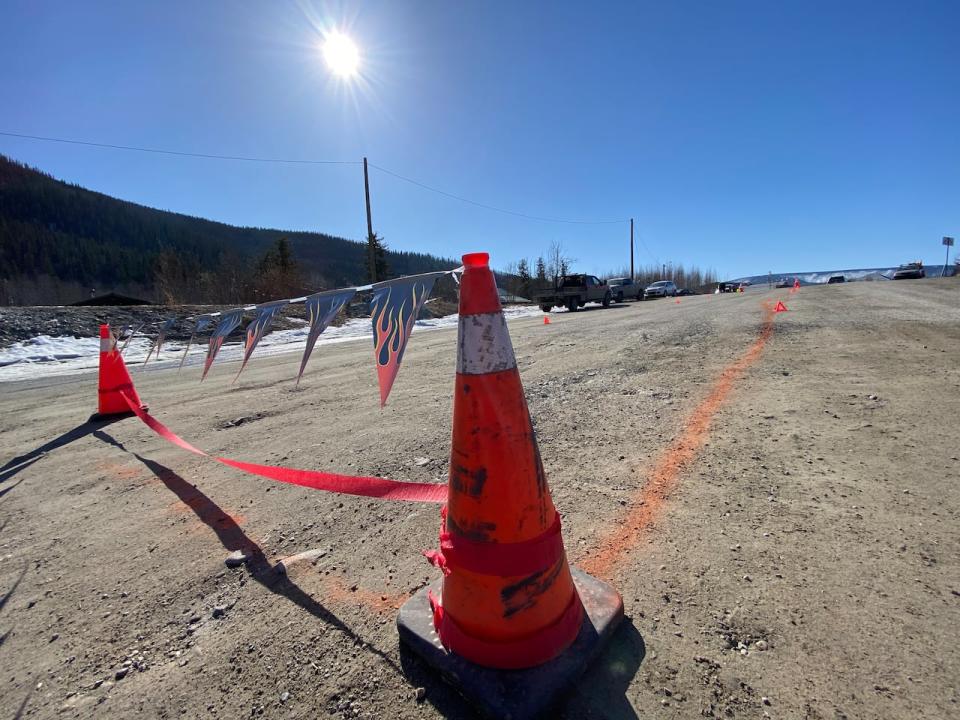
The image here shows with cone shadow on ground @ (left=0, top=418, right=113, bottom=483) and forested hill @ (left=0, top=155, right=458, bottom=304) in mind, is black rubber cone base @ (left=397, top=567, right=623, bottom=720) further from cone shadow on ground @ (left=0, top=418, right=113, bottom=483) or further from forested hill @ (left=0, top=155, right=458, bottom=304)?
forested hill @ (left=0, top=155, right=458, bottom=304)

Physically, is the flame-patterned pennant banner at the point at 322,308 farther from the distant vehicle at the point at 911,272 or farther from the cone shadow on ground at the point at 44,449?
the distant vehicle at the point at 911,272

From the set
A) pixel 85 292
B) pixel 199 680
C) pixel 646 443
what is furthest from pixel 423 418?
pixel 85 292

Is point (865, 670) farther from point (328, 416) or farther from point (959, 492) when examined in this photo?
point (328, 416)

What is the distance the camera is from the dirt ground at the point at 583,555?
146 centimetres

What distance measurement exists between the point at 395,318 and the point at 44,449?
4.74m

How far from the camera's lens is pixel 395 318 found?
214cm

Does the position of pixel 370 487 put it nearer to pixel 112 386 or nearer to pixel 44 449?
pixel 44 449

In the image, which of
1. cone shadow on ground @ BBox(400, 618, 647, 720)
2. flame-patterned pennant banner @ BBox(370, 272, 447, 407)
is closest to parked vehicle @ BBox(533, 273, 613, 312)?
flame-patterned pennant banner @ BBox(370, 272, 447, 407)

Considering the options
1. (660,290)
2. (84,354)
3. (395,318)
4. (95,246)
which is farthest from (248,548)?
(95,246)

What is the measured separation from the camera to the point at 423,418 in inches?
175

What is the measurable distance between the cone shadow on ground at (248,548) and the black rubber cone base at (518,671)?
15 centimetres

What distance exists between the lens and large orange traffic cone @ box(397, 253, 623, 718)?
1469 mm

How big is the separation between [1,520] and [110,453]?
1.22m

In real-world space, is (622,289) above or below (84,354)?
above
